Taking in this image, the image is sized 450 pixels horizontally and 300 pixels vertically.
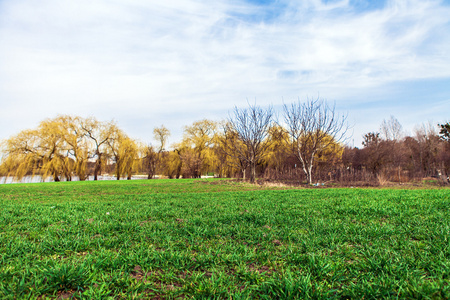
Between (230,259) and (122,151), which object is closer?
(230,259)

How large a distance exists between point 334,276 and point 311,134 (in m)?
19.3

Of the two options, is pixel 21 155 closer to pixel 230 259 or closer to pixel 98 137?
pixel 98 137

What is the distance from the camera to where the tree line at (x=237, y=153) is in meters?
20.9

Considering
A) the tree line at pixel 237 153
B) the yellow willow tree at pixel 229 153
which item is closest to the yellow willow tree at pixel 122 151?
the tree line at pixel 237 153

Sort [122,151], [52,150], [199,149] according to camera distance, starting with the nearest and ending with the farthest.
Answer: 1. [52,150]
2. [122,151]
3. [199,149]

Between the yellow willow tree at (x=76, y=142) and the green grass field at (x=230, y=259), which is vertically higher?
the yellow willow tree at (x=76, y=142)

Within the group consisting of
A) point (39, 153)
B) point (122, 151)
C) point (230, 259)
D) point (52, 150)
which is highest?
point (122, 151)

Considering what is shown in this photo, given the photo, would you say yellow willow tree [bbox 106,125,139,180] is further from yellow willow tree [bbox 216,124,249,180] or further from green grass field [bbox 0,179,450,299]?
green grass field [bbox 0,179,450,299]

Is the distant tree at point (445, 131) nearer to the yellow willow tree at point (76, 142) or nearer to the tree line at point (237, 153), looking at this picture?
the tree line at point (237, 153)

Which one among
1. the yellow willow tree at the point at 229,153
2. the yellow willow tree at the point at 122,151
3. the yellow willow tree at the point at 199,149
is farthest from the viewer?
the yellow willow tree at the point at 199,149

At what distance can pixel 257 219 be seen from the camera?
14.5ft

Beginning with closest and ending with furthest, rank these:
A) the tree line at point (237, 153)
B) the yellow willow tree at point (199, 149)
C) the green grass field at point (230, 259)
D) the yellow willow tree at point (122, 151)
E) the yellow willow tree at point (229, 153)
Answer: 1. the green grass field at point (230, 259)
2. the tree line at point (237, 153)
3. the yellow willow tree at point (229, 153)
4. the yellow willow tree at point (122, 151)
5. the yellow willow tree at point (199, 149)

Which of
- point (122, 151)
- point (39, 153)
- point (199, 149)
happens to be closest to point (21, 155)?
point (39, 153)

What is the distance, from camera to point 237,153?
89.6 feet
